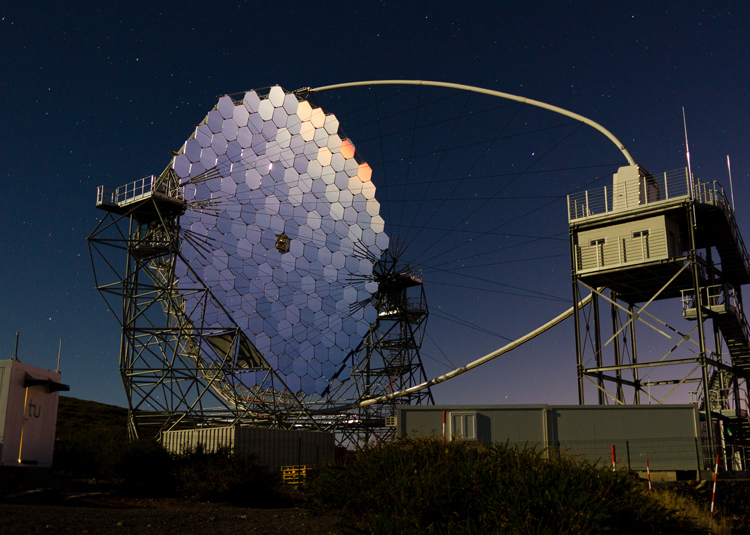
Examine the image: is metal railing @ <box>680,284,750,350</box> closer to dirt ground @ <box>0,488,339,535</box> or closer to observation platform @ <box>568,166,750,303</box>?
observation platform @ <box>568,166,750,303</box>

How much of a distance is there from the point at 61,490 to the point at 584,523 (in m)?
16.6

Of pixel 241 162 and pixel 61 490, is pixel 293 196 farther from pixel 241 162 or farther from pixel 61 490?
pixel 61 490

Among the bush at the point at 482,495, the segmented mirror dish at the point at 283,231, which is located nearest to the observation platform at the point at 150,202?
the segmented mirror dish at the point at 283,231

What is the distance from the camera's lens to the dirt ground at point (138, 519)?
14.0 m

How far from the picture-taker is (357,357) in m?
43.1

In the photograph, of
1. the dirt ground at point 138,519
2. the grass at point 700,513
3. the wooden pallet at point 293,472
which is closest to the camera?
the dirt ground at point 138,519

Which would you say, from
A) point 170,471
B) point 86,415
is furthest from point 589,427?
point 86,415

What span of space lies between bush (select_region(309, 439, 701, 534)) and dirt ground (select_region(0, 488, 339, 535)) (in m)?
1.09

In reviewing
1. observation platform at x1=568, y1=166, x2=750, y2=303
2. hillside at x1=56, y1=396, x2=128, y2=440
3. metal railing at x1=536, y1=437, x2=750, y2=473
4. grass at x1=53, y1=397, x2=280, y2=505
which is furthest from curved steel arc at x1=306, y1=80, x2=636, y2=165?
hillside at x1=56, y1=396, x2=128, y2=440

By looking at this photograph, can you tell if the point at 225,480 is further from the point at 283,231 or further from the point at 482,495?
the point at 283,231

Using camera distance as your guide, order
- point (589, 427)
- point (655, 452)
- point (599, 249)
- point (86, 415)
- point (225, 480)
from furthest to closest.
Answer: point (86, 415), point (599, 249), point (589, 427), point (655, 452), point (225, 480)

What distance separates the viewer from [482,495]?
40.4ft

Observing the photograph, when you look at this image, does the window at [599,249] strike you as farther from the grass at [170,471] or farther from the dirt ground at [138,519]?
the dirt ground at [138,519]

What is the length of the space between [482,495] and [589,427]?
17018mm
